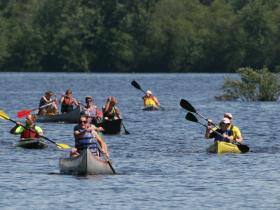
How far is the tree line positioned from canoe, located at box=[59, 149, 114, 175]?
11826 centimetres

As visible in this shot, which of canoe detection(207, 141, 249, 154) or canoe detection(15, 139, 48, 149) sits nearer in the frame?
canoe detection(207, 141, 249, 154)

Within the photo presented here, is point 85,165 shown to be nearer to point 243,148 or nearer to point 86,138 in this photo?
point 86,138

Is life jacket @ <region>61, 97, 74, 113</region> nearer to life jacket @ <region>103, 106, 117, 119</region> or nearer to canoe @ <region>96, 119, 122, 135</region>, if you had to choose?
canoe @ <region>96, 119, 122, 135</region>

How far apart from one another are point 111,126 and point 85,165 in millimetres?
16369

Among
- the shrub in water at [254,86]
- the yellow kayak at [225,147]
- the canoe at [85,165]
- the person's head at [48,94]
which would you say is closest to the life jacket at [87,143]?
the canoe at [85,165]

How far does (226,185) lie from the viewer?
33.7 meters

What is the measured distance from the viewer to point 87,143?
33750 mm

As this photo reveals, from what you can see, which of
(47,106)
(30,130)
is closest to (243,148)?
(30,130)

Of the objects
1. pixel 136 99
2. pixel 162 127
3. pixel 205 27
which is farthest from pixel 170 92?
pixel 205 27

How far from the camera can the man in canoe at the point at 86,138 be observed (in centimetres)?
3356

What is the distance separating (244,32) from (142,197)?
127m

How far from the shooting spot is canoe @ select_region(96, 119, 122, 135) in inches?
1960

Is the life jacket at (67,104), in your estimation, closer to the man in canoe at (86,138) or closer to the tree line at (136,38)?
the man in canoe at (86,138)

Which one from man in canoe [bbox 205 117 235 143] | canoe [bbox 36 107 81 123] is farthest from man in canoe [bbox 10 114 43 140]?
canoe [bbox 36 107 81 123]
